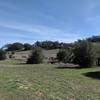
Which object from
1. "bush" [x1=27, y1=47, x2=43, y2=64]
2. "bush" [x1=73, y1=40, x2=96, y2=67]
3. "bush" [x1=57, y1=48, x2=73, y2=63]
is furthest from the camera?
"bush" [x1=57, y1=48, x2=73, y2=63]

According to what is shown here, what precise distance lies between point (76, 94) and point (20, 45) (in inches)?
5239

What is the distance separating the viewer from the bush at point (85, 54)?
40.7 meters

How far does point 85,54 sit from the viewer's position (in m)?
41.0

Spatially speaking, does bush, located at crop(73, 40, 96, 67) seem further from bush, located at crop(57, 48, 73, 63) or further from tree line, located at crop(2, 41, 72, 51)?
tree line, located at crop(2, 41, 72, 51)

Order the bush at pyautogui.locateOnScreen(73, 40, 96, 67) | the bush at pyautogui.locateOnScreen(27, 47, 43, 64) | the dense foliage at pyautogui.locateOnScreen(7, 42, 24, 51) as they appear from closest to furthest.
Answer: the bush at pyautogui.locateOnScreen(73, 40, 96, 67) < the bush at pyautogui.locateOnScreen(27, 47, 43, 64) < the dense foliage at pyautogui.locateOnScreen(7, 42, 24, 51)

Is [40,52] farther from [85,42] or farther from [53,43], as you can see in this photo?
[53,43]

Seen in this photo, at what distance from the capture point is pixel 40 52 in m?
52.2

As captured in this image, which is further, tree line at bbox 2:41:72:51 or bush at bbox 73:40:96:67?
tree line at bbox 2:41:72:51

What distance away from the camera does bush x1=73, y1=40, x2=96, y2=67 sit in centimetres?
4066

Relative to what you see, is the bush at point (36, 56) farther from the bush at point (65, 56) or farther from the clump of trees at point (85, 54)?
the clump of trees at point (85, 54)

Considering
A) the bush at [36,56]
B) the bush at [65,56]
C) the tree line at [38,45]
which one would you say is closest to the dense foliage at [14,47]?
the tree line at [38,45]

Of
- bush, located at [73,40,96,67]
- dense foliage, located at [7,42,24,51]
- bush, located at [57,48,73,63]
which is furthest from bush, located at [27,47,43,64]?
dense foliage, located at [7,42,24,51]

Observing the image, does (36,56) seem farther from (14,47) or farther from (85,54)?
(14,47)

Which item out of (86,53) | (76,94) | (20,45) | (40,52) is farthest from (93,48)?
(20,45)
